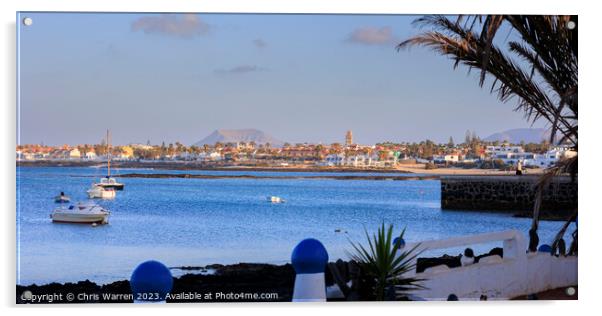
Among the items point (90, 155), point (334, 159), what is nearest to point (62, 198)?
point (90, 155)

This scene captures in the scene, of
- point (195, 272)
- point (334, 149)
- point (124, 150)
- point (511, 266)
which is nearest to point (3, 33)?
point (124, 150)

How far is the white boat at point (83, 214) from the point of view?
939cm

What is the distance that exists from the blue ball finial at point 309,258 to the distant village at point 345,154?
1.80 meters

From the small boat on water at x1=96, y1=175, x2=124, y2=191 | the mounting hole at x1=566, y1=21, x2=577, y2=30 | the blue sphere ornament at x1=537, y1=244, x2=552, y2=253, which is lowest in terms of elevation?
the blue sphere ornament at x1=537, y1=244, x2=552, y2=253

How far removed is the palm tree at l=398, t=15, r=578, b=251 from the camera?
8.48m

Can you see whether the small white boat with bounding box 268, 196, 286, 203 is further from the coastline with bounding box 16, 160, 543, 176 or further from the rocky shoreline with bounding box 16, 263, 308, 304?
the rocky shoreline with bounding box 16, 263, 308, 304

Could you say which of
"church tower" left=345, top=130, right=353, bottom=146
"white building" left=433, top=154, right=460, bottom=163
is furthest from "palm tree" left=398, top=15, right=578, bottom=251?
"church tower" left=345, top=130, right=353, bottom=146

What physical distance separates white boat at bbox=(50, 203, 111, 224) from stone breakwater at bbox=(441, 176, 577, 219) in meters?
3.54

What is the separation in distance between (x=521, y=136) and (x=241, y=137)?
2655 mm

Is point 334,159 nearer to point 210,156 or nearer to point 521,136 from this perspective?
point 210,156

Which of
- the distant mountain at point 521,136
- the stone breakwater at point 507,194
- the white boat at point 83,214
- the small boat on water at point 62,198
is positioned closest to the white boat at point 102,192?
the white boat at point 83,214

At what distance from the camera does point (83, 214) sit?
9.75m

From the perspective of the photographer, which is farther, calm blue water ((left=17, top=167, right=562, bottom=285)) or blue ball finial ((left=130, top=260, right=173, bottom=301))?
calm blue water ((left=17, top=167, right=562, bottom=285))
